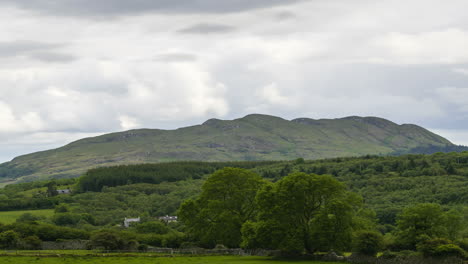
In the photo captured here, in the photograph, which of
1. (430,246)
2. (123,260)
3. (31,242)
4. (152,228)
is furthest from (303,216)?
(152,228)

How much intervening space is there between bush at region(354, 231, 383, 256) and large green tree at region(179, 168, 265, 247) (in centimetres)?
2666

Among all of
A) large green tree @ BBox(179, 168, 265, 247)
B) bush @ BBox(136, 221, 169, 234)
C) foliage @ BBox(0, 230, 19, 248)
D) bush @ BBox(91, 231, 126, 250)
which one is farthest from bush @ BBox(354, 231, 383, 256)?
bush @ BBox(136, 221, 169, 234)

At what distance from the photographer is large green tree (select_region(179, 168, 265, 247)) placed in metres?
108

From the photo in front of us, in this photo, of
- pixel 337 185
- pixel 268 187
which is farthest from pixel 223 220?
pixel 337 185

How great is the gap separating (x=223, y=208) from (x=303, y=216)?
18.0 metres

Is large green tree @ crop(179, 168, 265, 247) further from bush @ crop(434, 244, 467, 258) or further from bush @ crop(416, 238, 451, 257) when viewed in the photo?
bush @ crop(434, 244, 467, 258)

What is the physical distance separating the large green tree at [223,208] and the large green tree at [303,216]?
9.57 meters

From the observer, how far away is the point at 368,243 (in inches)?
3381

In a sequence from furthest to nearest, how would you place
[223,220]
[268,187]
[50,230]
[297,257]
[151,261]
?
[50,230], [223,220], [268,187], [297,257], [151,261]

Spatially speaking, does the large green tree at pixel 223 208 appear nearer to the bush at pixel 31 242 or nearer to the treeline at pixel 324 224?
the treeline at pixel 324 224

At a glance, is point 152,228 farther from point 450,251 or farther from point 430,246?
point 450,251

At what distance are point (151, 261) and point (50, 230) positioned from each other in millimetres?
38738

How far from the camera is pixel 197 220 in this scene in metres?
111

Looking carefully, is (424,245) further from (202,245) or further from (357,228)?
(202,245)
